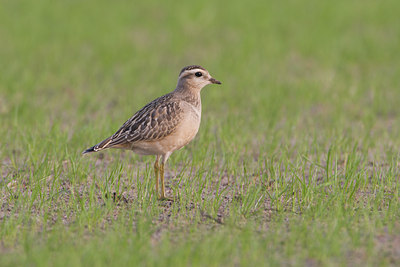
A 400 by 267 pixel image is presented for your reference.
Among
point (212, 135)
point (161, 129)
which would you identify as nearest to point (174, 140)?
point (161, 129)

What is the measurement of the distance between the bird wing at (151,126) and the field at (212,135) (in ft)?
1.12

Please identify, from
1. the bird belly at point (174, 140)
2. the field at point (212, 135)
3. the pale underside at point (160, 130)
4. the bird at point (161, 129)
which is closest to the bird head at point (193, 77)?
the bird at point (161, 129)

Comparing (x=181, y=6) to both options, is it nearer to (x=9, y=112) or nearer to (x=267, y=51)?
(x=267, y=51)

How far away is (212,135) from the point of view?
8.84 m

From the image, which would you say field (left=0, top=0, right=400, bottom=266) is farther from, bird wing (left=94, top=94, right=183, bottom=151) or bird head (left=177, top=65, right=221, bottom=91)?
bird head (left=177, top=65, right=221, bottom=91)

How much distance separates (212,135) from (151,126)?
222 centimetres

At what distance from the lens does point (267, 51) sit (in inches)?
570

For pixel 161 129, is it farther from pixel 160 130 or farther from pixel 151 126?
pixel 151 126

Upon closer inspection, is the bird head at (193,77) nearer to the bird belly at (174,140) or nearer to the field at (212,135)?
the bird belly at (174,140)

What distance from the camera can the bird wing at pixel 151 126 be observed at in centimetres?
670

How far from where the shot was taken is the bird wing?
6.70m

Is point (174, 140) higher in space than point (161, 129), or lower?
lower

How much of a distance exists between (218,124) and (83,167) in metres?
2.35

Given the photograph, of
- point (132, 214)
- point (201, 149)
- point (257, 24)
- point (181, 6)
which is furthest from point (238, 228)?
point (181, 6)
